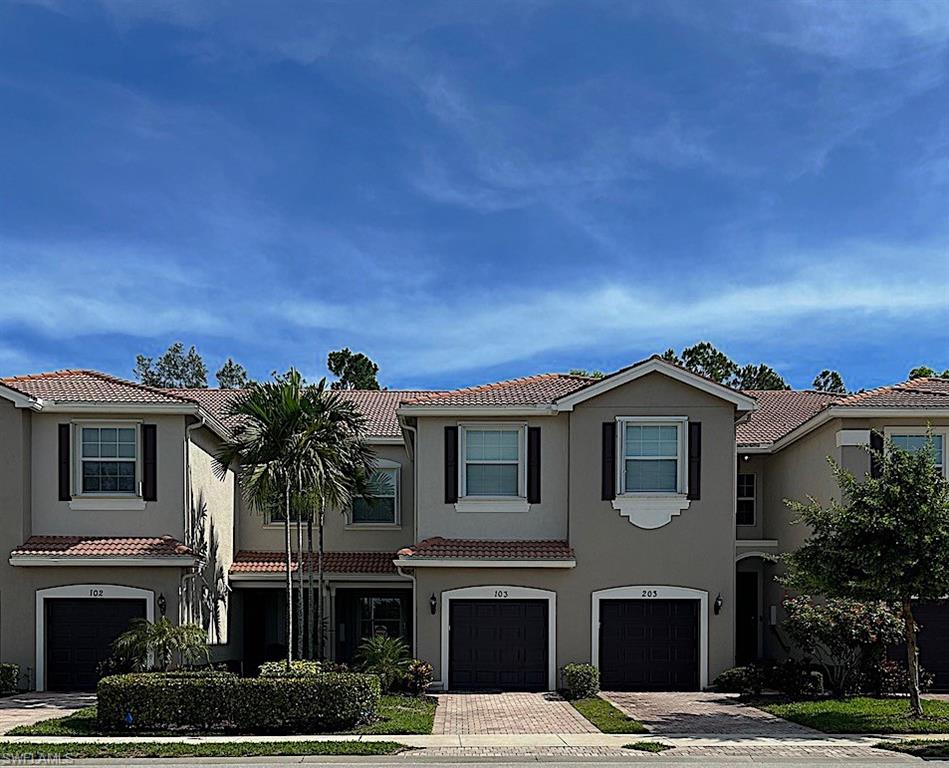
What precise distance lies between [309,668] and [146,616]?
13.3 feet

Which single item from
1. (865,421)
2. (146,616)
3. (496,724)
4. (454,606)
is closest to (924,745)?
(496,724)

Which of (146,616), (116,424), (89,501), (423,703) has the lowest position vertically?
(423,703)

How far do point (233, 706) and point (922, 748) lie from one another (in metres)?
10.5

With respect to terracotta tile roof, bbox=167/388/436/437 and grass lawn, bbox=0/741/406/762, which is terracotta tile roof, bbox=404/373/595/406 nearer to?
terracotta tile roof, bbox=167/388/436/437

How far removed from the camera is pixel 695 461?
21938mm

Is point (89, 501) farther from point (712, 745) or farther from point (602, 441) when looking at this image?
point (712, 745)

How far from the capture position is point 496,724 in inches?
680

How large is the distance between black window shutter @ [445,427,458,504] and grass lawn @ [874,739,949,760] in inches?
396

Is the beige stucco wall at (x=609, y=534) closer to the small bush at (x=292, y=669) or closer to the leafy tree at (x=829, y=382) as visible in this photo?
the small bush at (x=292, y=669)

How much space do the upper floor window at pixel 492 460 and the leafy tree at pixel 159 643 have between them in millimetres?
6489

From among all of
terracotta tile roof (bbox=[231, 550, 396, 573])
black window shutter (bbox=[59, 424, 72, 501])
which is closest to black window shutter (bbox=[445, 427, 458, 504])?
terracotta tile roof (bbox=[231, 550, 396, 573])

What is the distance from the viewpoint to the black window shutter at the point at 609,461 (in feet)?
71.9

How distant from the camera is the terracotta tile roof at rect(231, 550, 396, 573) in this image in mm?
24578

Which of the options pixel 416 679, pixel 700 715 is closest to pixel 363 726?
pixel 416 679
